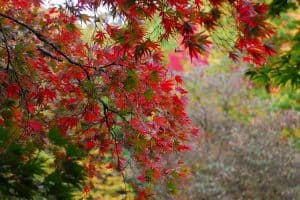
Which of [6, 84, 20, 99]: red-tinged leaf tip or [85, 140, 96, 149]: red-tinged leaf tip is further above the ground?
[6, 84, 20, 99]: red-tinged leaf tip

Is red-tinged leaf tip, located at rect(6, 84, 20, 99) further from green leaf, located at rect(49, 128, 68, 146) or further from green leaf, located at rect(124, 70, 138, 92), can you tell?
green leaf, located at rect(49, 128, 68, 146)

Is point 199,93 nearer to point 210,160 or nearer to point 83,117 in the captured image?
point 210,160

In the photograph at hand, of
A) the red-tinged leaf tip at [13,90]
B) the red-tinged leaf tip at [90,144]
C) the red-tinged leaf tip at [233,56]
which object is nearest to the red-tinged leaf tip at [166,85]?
the red-tinged leaf tip at [233,56]

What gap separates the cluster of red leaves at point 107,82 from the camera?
3.36m

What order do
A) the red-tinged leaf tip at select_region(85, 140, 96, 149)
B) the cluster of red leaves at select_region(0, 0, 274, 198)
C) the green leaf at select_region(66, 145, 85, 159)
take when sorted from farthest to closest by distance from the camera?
1. the red-tinged leaf tip at select_region(85, 140, 96, 149)
2. the cluster of red leaves at select_region(0, 0, 274, 198)
3. the green leaf at select_region(66, 145, 85, 159)

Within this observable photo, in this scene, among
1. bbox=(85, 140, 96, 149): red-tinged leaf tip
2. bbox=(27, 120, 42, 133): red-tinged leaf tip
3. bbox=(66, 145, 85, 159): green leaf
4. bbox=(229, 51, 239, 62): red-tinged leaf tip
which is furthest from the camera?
bbox=(85, 140, 96, 149): red-tinged leaf tip

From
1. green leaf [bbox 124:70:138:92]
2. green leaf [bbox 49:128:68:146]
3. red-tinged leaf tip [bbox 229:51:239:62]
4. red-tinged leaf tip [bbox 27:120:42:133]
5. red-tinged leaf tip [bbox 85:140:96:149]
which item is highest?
red-tinged leaf tip [bbox 229:51:239:62]

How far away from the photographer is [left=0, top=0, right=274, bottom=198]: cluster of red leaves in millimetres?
3355

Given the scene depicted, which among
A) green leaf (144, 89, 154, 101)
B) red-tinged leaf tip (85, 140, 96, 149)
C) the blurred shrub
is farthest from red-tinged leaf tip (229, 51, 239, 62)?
the blurred shrub

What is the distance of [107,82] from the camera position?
13.2 ft

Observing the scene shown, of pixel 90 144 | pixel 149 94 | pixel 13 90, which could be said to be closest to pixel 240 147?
pixel 90 144

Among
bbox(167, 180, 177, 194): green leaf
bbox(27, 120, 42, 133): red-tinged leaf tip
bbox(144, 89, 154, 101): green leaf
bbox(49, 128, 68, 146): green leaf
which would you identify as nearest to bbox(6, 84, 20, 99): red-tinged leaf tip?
bbox(27, 120, 42, 133): red-tinged leaf tip

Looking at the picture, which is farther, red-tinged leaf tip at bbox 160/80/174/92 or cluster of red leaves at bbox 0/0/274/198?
red-tinged leaf tip at bbox 160/80/174/92

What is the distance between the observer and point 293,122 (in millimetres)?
9961
